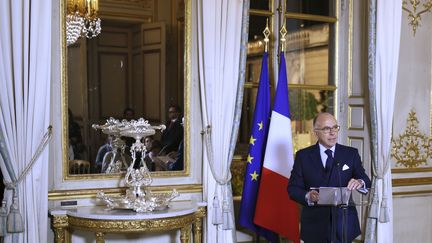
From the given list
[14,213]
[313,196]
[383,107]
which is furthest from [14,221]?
Result: [383,107]

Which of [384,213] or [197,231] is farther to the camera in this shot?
[384,213]

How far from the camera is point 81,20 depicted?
4.11 metres

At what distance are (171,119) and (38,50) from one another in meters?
1.06

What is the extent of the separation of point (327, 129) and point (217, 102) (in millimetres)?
1054

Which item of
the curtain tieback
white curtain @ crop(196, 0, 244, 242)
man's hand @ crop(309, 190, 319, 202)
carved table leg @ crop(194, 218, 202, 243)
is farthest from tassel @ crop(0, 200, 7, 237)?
man's hand @ crop(309, 190, 319, 202)

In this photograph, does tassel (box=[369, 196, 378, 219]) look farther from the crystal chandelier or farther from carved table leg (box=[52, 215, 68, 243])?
the crystal chandelier

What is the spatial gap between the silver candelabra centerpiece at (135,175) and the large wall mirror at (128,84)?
0.16 feet

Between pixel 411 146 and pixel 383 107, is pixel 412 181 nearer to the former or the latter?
pixel 411 146

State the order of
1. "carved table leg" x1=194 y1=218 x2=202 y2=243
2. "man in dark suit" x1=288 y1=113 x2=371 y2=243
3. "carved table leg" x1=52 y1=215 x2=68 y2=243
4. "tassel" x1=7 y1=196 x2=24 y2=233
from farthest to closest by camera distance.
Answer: "carved table leg" x1=194 y1=218 x2=202 y2=243
"carved table leg" x1=52 y1=215 x2=68 y2=243
"tassel" x1=7 y1=196 x2=24 y2=233
"man in dark suit" x1=288 y1=113 x2=371 y2=243

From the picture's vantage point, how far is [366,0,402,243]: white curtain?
480cm

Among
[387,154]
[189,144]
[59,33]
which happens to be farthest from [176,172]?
[387,154]

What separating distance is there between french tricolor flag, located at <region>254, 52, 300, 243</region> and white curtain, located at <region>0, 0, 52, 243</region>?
156cm

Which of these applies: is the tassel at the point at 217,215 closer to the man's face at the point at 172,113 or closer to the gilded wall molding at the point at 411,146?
the man's face at the point at 172,113

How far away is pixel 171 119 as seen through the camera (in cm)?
439
